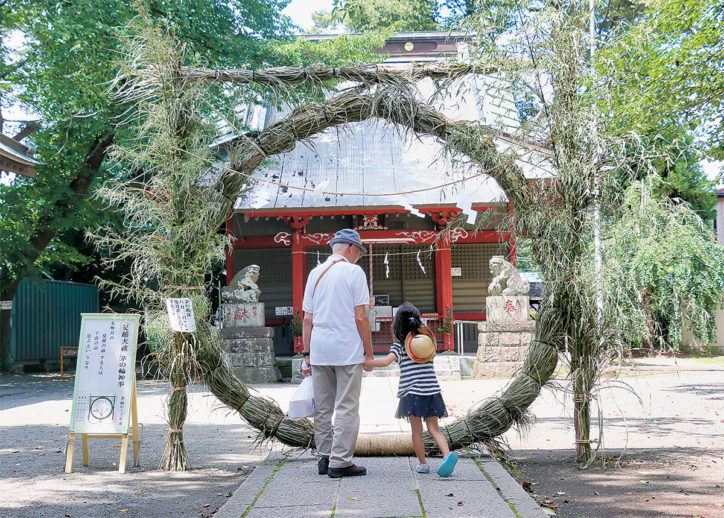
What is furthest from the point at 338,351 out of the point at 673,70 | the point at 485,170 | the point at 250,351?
the point at 250,351

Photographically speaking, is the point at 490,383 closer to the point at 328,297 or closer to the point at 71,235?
the point at 328,297

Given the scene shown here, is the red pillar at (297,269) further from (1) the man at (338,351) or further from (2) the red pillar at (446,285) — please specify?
(1) the man at (338,351)

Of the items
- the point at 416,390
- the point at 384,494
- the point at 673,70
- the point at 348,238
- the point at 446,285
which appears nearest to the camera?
the point at 384,494

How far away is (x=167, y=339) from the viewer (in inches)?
234

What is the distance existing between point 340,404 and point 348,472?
51 cm

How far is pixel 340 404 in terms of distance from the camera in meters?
4.92

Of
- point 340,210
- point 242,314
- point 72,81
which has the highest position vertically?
point 72,81

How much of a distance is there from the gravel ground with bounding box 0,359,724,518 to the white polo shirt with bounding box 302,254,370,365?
1312 mm

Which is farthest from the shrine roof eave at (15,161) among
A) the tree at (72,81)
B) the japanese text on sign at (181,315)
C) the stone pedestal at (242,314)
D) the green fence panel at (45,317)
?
the japanese text on sign at (181,315)

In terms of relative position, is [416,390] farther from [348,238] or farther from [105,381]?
[105,381]

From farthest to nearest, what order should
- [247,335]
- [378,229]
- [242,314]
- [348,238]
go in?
[378,229] → [242,314] → [247,335] → [348,238]

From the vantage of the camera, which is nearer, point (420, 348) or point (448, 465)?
point (448, 465)

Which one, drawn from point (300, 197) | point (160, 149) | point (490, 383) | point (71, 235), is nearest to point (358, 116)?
point (160, 149)

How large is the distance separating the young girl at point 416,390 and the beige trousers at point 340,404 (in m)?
0.20
